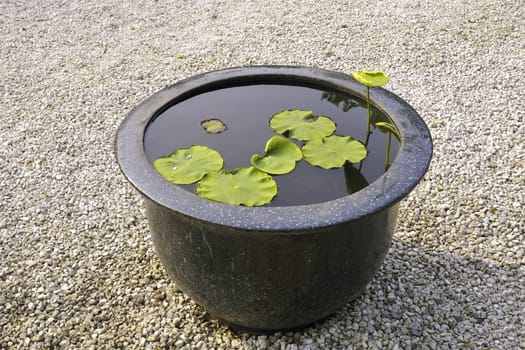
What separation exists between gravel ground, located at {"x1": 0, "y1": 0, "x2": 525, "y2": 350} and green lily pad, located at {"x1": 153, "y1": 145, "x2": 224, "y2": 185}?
0.66 meters

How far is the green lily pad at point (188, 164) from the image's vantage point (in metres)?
1.80

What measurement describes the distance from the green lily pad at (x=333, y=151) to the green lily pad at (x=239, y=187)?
0.72 feet

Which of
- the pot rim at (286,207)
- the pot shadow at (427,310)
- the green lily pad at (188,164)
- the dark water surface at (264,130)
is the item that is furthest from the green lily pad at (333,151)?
the pot shadow at (427,310)

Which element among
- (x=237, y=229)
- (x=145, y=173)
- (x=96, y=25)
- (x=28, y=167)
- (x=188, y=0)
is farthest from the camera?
(x=188, y=0)

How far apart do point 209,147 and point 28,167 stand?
1.59 meters

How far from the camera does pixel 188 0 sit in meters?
5.27

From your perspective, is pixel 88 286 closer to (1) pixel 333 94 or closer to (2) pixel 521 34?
(1) pixel 333 94

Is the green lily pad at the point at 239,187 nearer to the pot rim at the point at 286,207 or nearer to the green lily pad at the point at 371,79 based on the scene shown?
the pot rim at the point at 286,207

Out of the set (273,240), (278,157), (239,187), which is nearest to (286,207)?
(273,240)

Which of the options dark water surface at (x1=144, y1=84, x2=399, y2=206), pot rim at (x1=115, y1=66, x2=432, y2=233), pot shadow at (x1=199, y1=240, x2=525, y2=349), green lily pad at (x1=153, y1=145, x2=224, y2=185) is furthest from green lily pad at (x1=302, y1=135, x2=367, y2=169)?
pot shadow at (x1=199, y1=240, x2=525, y2=349)

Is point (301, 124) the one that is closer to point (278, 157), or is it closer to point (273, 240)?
point (278, 157)

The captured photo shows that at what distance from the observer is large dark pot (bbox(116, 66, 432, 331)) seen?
1.55 metres

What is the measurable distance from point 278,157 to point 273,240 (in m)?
0.39

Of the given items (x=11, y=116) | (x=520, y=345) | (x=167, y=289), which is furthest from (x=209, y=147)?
(x=11, y=116)
